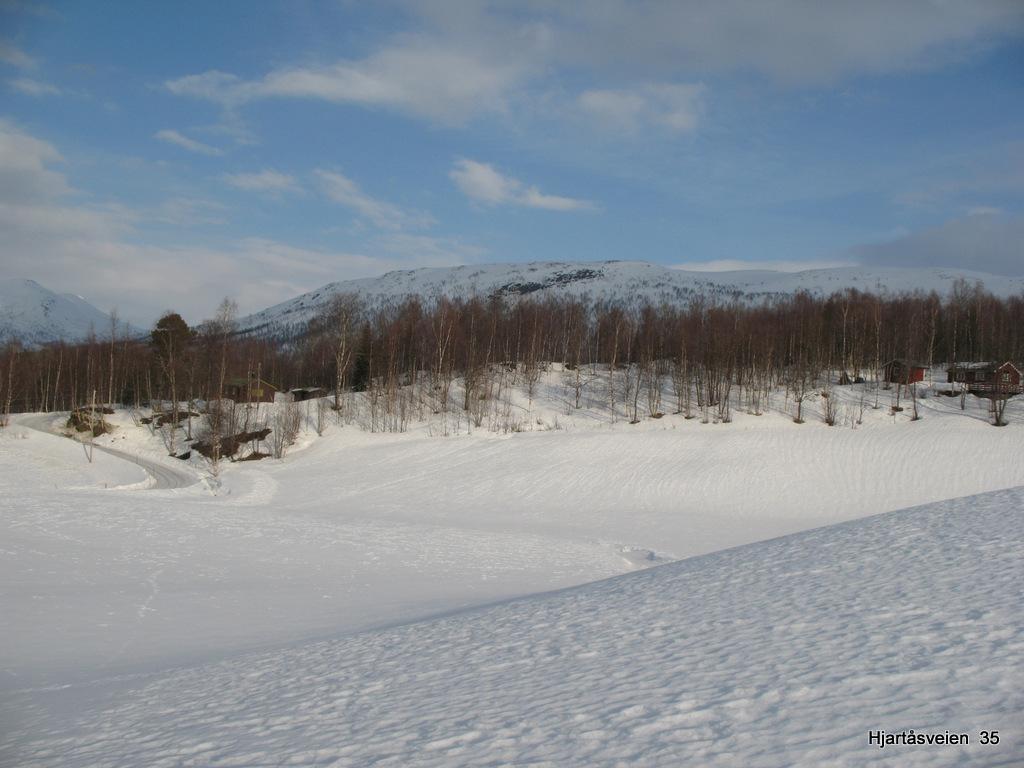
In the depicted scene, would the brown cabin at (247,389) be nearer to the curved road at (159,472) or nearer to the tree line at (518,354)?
the tree line at (518,354)

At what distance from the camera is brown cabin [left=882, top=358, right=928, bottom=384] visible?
6153 centimetres

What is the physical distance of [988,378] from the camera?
60.0m

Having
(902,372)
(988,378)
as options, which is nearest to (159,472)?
(902,372)

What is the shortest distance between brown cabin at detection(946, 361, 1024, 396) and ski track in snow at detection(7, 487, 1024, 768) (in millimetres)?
53504

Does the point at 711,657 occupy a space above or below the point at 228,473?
above

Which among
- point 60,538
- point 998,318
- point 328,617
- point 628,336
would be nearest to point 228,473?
point 60,538

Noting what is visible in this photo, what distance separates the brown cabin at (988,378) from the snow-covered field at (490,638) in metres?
38.7

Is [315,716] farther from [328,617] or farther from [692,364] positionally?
[692,364]

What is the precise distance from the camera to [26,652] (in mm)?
11133

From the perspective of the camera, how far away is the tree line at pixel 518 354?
190 feet

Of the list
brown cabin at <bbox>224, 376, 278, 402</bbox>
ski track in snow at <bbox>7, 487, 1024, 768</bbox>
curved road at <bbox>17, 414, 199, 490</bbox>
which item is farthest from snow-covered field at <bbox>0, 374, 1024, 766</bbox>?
brown cabin at <bbox>224, 376, 278, 402</bbox>

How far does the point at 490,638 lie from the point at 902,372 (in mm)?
64671

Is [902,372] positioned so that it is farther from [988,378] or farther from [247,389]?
[247,389]

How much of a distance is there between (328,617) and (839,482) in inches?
1378
